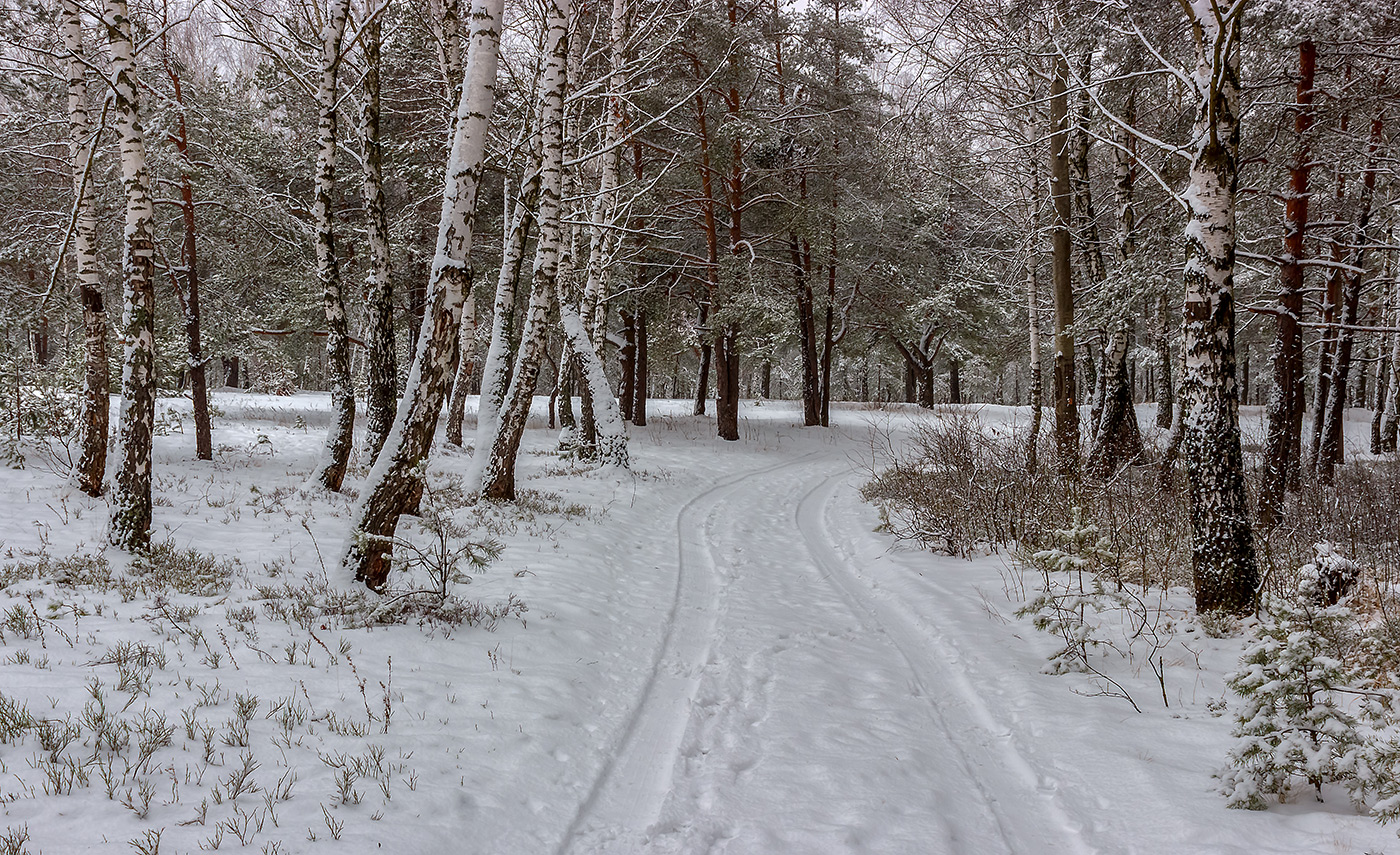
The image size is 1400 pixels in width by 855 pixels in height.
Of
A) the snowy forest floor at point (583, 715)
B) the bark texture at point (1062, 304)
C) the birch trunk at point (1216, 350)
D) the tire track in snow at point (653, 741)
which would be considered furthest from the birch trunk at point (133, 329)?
the bark texture at point (1062, 304)

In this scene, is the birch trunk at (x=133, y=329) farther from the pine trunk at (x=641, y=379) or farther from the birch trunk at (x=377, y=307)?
the pine trunk at (x=641, y=379)

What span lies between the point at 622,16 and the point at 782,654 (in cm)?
1156

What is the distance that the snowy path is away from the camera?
3064 mm

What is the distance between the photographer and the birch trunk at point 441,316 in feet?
17.5

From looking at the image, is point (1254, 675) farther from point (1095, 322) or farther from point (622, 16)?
point (622, 16)

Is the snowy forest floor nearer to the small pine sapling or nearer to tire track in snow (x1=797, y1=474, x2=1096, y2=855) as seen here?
tire track in snow (x1=797, y1=474, x2=1096, y2=855)

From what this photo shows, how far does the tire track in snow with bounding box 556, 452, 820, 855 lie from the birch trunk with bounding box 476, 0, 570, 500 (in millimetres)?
4266

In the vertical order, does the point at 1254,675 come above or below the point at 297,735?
above

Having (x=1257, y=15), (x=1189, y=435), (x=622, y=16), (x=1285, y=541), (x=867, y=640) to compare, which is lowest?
(x=867, y=640)

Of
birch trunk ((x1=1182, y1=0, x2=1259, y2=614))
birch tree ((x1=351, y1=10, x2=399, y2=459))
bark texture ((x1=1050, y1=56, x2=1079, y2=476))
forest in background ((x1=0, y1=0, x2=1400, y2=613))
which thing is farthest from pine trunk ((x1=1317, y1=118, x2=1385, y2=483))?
birch tree ((x1=351, y1=10, x2=399, y2=459))

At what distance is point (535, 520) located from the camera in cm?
875

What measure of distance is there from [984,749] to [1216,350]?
12.5 ft

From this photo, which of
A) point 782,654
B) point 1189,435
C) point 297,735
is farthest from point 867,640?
point 297,735

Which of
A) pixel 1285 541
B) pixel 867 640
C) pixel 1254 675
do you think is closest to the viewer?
pixel 1254 675
